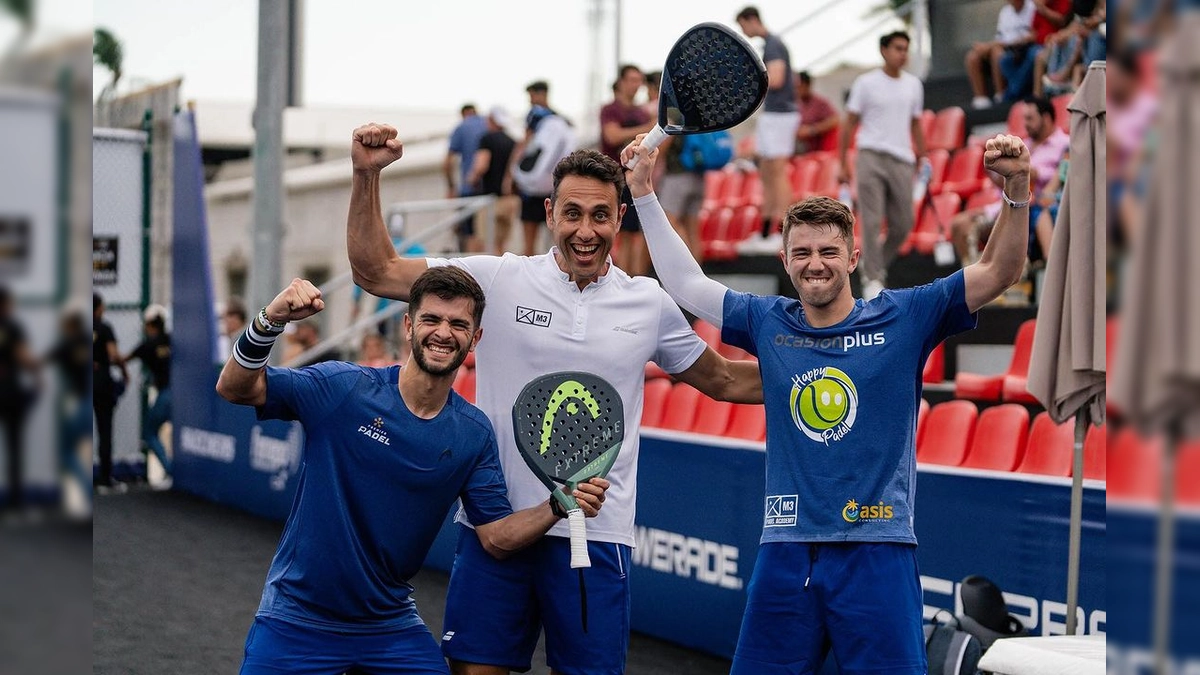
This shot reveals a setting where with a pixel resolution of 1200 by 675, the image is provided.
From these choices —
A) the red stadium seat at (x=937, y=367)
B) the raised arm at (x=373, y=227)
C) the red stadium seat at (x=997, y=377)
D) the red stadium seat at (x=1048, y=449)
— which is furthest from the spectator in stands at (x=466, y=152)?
the raised arm at (x=373, y=227)

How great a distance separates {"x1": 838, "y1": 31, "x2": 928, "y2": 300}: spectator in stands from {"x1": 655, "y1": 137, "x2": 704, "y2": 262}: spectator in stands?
1.72 metres

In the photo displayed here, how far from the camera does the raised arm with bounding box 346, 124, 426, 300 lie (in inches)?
150

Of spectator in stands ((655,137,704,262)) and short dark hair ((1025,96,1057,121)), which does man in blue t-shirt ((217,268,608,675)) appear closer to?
short dark hair ((1025,96,1057,121))

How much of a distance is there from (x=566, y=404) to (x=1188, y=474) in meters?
2.69

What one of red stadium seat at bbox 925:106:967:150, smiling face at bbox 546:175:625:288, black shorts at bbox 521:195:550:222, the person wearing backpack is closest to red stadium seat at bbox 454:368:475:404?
black shorts at bbox 521:195:550:222

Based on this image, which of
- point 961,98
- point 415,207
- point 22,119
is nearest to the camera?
point 22,119

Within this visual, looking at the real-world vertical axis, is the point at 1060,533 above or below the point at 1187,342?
below

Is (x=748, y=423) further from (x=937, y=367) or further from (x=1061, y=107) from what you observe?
(x=1061, y=107)

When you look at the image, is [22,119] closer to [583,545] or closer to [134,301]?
[583,545]

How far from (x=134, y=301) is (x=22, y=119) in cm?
1378

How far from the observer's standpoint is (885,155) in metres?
10.2

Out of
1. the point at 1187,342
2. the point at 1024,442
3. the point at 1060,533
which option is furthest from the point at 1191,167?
the point at 1024,442

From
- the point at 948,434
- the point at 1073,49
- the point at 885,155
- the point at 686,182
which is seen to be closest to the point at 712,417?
the point at 948,434

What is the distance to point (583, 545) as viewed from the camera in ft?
11.5
